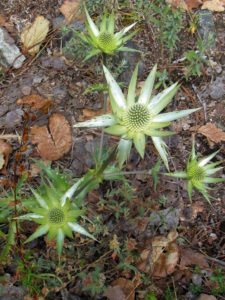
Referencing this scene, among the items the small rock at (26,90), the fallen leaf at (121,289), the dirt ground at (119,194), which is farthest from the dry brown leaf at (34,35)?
the fallen leaf at (121,289)

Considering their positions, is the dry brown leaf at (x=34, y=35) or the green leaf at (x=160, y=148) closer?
the green leaf at (x=160, y=148)

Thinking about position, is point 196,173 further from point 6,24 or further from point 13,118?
point 6,24

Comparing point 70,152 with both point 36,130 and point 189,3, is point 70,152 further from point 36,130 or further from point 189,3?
point 189,3

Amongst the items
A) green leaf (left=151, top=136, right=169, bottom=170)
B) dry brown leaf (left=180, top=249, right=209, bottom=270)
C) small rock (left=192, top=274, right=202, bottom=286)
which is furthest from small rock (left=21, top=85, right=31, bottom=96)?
small rock (left=192, top=274, right=202, bottom=286)

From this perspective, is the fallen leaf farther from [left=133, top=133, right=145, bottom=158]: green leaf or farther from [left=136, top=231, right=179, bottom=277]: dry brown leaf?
[left=133, top=133, right=145, bottom=158]: green leaf

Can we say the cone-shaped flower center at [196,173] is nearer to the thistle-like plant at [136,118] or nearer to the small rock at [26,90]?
the thistle-like plant at [136,118]

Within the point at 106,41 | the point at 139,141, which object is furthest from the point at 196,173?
the point at 106,41
